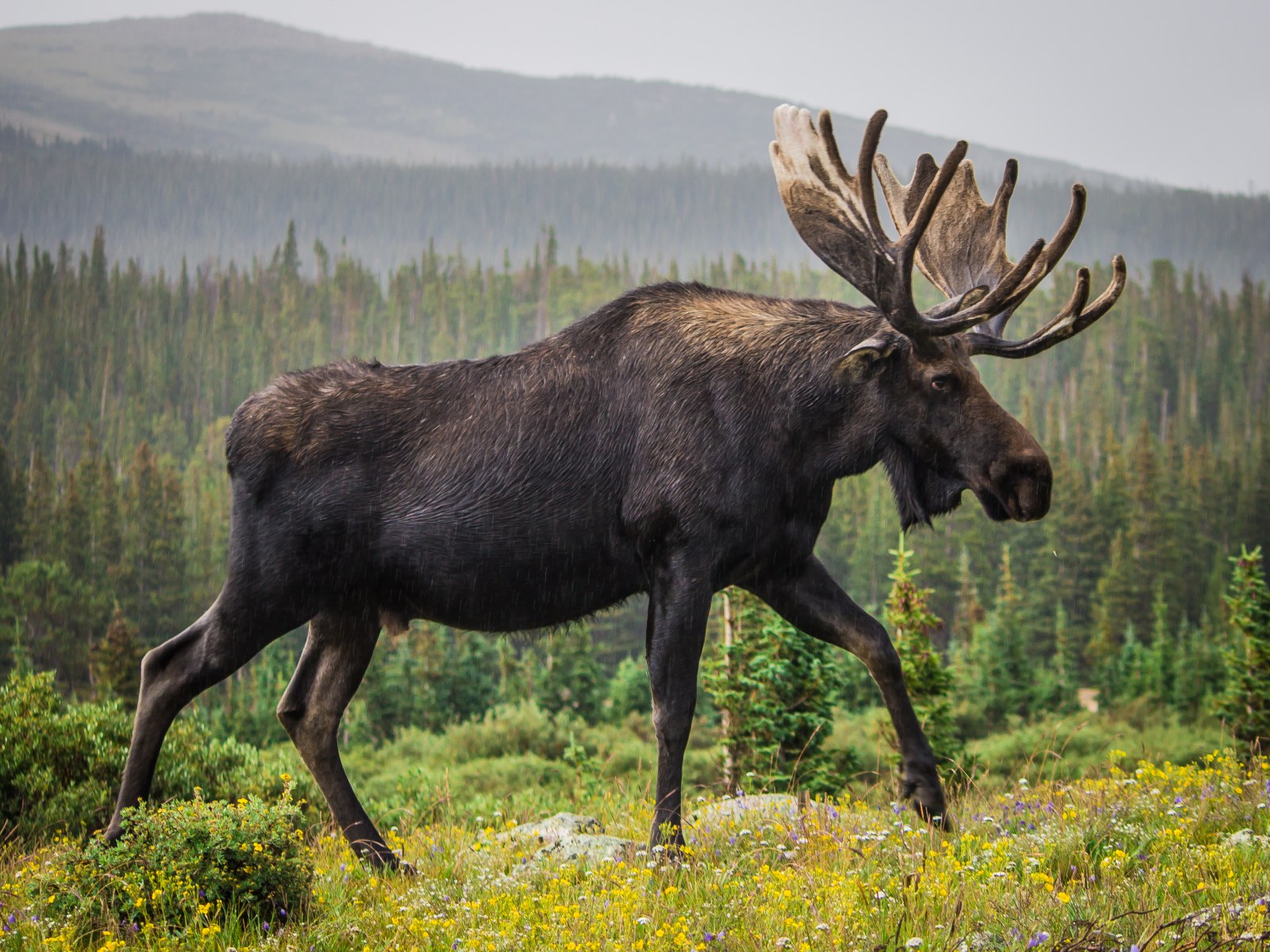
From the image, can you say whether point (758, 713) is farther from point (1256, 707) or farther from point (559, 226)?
point (559, 226)

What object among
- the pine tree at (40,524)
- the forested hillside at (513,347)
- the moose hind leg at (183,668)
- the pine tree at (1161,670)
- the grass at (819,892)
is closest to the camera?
the grass at (819,892)

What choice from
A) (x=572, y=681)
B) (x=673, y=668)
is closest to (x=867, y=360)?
(x=673, y=668)

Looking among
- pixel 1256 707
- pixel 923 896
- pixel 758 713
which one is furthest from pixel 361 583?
pixel 1256 707

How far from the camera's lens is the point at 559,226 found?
136 m

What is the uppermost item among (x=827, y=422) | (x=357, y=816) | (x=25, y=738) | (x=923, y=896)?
(x=827, y=422)

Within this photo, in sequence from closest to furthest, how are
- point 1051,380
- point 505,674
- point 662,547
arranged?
1. point 662,547
2. point 505,674
3. point 1051,380

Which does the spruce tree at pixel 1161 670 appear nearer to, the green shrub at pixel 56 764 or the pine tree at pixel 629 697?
the pine tree at pixel 629 697

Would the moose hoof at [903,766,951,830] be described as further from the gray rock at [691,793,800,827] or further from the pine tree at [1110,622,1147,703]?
the pine tree at [1110,622,1147,703]

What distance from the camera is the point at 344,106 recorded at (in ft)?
490

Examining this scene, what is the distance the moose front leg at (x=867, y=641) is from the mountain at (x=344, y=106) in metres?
120

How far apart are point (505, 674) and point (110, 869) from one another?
159 feet

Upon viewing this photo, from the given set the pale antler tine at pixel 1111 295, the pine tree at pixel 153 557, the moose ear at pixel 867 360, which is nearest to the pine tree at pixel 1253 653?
the pale antler tine at pixel 1111 295

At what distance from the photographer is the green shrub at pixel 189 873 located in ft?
13.3

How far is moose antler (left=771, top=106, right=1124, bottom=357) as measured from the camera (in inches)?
182
